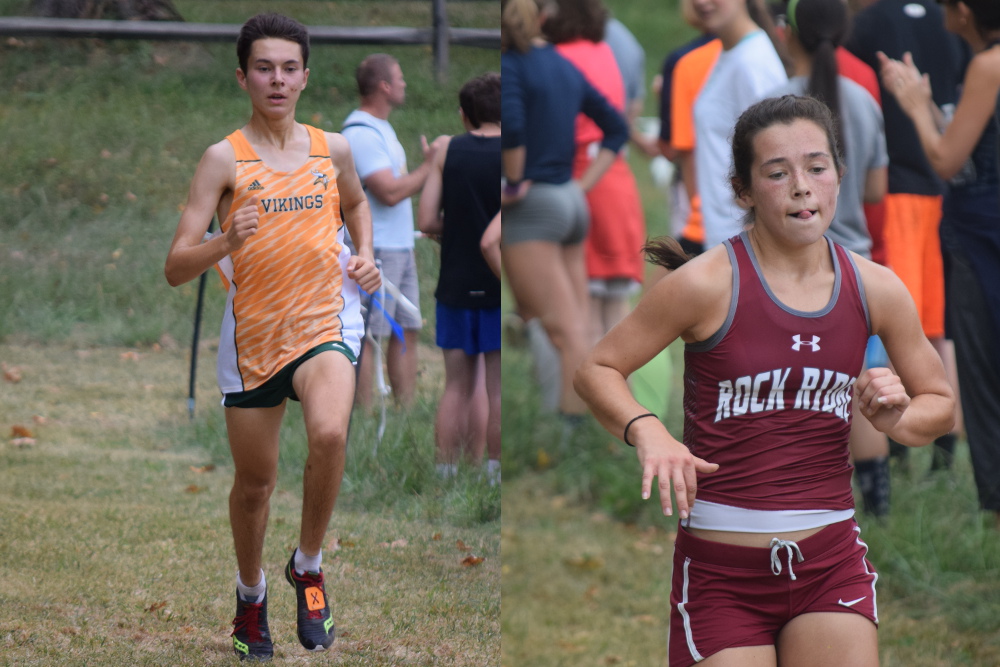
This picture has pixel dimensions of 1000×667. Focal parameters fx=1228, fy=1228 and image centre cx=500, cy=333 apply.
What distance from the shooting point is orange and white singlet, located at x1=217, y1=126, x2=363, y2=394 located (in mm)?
3053

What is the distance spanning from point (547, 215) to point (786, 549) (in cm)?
317

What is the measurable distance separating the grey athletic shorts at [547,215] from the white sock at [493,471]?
2.00m

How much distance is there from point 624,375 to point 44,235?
1.57 m

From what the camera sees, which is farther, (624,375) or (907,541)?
(907,541)

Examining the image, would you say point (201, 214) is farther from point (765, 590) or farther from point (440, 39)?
point (765, 590)

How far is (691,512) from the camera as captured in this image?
2.56m

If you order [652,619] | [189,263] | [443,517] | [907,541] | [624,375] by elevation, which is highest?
[189,263]

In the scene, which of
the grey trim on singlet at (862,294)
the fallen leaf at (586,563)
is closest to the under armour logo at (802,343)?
the grey trim on singlet at (862,294)

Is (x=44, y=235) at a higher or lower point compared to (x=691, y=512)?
higher

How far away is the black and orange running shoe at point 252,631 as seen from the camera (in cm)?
311

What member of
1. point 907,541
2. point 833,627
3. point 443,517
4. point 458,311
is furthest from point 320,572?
point 907,541

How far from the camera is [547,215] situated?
5.44m

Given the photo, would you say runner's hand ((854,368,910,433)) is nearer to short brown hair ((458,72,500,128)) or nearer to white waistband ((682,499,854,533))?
white waistband ((682,499,854,533))

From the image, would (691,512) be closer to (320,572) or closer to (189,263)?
(320,572)
